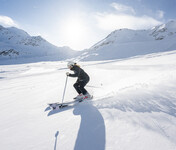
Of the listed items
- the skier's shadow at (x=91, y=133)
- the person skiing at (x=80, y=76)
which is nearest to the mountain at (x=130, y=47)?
the person skiing at (x=80, y=76)

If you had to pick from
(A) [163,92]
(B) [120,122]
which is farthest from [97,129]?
(A) [163,92]

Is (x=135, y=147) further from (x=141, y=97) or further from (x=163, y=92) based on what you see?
(x=163, y=92)

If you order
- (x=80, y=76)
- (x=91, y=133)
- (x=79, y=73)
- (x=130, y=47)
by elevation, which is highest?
(x=130, y=47)

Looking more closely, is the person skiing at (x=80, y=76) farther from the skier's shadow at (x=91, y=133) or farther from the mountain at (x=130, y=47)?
the mountain at (x=130, y=47)

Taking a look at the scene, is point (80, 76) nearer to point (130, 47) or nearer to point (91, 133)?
point (91, 133)

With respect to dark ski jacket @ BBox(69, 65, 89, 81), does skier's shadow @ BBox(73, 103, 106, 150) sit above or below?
below

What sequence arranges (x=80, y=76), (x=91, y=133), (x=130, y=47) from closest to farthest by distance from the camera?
(x=91, y=133)
(x=80, y=76)
(x=130, y=47)

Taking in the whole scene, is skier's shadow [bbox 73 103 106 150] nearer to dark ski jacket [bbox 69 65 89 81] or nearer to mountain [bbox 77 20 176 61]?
dark ski jacket [bbox 69 65 89 81]

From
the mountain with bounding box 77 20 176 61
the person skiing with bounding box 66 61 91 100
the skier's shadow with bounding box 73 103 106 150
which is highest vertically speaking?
the mountain with bounding box 77 20 176 61

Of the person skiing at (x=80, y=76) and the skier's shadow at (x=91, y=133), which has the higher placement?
the person skiing at (x=80, y=76)

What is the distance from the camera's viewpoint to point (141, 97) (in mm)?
3623

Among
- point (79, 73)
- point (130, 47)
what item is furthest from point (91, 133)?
point (130, 47)

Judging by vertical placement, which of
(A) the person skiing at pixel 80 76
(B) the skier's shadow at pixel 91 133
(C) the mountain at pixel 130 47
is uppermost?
(C) the mountain at pixel 130 47

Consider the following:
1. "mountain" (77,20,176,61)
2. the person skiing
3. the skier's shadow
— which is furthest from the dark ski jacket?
"mountain" (77,20,176,61)
